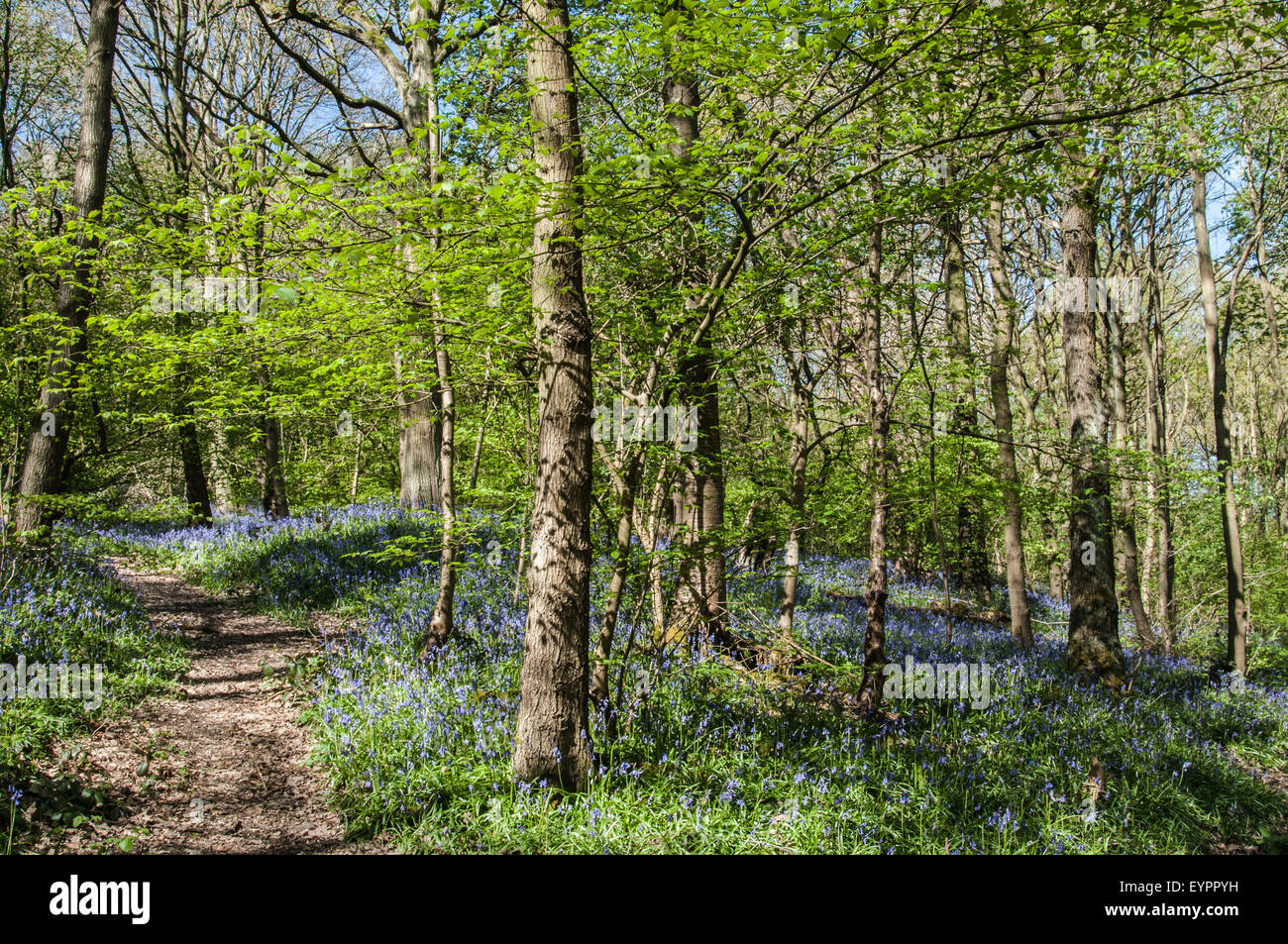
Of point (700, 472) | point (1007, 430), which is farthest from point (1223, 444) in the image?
point (700, 472)

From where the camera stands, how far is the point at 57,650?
5.33 metres

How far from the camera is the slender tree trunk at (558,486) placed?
3836mm

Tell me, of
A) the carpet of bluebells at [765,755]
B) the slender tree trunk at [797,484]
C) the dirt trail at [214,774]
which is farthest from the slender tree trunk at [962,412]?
the dirt trail at [214,774]

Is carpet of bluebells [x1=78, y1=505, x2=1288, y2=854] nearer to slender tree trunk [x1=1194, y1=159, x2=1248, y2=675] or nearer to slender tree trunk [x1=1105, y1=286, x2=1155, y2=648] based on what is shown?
slender tree trunk [x1=1194, y1=159, x2=1248, y2=675]

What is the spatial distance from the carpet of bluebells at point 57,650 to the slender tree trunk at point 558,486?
2.52 metres

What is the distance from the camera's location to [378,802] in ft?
13.0

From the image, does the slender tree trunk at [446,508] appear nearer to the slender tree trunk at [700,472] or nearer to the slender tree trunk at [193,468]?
the slender tree trunk at [700,472]

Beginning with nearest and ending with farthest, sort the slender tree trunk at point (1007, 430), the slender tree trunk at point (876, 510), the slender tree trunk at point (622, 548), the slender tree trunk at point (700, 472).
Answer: the slender tree trunk at point (622, 548), the slender tree trunk at point (700, 472), the slender tree trunk at point (876, 510), the slender tree trunk at point (1007, 430)

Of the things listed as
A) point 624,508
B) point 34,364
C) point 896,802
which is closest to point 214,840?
point 624,508

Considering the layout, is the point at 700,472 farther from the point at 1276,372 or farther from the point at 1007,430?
the point at 1276,372

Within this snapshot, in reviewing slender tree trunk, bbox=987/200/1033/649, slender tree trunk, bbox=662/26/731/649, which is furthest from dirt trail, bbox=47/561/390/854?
slender tree trunk, bbox=987/200/1033/649

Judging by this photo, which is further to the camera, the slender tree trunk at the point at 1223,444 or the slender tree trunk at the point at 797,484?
the slender tree trunk at the point at 1223,444

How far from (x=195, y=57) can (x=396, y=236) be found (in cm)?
1430

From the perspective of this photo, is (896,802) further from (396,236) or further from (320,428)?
(320,428)
